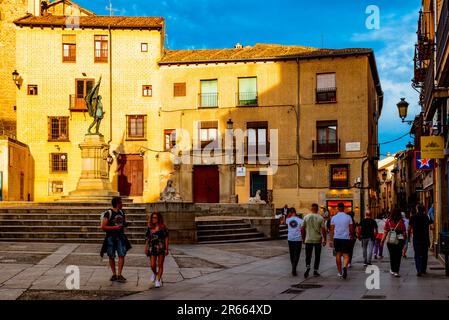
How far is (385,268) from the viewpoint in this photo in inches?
656

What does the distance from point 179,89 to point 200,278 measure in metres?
30.8

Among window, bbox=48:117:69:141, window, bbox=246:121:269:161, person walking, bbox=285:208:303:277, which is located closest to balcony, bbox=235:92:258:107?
window, bbox=246:121:269:161

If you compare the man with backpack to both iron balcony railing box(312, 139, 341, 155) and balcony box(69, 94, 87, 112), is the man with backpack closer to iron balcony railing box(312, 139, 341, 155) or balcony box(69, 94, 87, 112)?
iron balcony railing box(312, 139, 341, 155)

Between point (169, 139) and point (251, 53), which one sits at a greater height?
point (251, 53)

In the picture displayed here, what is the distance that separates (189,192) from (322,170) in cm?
888

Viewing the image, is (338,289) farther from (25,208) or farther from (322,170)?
(322,170)

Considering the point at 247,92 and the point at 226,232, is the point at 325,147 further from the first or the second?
the point at 226,232

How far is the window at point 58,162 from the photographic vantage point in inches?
1682

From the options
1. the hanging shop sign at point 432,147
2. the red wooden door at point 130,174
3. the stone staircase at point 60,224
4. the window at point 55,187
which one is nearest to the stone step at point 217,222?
the stone staircase at point 60,224

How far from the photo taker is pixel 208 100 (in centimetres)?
4291

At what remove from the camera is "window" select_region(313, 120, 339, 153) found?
4072cm

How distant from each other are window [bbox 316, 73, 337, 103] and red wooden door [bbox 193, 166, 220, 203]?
8373 mm

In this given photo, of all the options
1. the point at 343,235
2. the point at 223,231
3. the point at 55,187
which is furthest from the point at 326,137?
the point at 343,235

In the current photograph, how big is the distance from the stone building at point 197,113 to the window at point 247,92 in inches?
2.6
